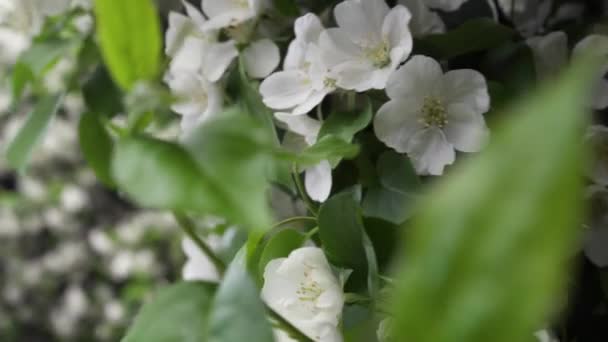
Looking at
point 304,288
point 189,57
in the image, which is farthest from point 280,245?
point 189,57

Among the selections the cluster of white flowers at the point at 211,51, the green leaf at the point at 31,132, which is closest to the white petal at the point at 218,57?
the cluster of white flowers at the point at 211,51

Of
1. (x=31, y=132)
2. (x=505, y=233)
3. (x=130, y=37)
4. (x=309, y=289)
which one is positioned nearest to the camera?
(x=505, y=233)

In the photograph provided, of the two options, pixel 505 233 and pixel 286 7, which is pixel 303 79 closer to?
pixel 286 7

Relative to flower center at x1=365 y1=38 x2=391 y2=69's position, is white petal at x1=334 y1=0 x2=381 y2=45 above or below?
above

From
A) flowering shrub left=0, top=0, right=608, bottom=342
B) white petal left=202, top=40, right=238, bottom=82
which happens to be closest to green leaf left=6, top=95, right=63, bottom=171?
flowering shrub left=0, top=0, right=608, bottom=342

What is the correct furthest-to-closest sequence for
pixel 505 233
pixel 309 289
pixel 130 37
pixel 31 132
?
1. pixel 31 132
2. pixel 309 289
3. pixel 130 37
4. pixel 505 233

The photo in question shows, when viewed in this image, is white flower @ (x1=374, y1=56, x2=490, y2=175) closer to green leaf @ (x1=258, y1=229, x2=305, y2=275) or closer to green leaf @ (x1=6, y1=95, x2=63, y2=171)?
green leaf @ (x1=258, y1=229, x2=305, y2=275)
